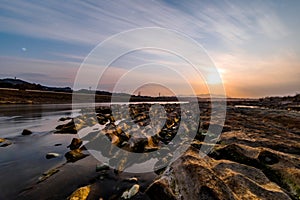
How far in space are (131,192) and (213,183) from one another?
2.53 m

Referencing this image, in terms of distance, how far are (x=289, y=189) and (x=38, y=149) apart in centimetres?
970

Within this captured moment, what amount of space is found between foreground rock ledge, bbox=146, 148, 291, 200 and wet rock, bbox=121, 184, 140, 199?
1.34ft

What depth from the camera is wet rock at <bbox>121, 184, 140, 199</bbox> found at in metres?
4.91

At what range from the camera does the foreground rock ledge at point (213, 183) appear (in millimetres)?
3299

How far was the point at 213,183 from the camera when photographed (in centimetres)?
336

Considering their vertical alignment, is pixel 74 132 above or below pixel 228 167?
below

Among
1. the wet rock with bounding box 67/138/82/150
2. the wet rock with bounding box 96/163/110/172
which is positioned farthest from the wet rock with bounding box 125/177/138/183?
the wet rock with bounding box 67/138/82/150

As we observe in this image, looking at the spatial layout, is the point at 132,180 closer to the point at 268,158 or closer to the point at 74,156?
the point at 74,156

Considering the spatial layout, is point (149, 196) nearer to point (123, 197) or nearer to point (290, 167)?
point (123, 197)

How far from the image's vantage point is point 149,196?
4.83 metres

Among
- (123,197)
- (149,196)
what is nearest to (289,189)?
(149,196)

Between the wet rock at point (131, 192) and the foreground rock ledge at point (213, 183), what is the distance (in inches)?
16.1

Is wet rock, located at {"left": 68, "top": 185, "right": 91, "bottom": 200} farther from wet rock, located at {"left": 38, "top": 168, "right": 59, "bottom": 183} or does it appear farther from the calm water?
wet rock, located at {"left": 38, "top": 168, "right": 59, "bottom": 183}

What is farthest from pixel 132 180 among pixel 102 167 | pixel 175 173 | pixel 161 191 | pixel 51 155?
pixel 51 155
